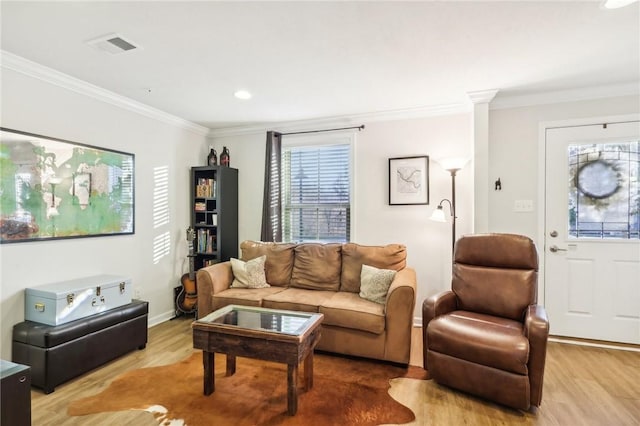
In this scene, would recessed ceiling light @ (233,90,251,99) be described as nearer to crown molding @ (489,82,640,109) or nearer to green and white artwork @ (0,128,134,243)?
green and white artwork @ (0,128,134,243)

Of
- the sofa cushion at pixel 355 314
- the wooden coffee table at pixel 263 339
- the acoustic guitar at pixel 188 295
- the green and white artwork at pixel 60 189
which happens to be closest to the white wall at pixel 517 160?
the sofa cushion at pixel 355 314

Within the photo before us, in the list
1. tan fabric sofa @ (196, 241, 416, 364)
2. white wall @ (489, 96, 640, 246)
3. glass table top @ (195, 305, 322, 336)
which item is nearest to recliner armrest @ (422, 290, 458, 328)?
tan fabric sofa @ (196, 241, 416, 364)

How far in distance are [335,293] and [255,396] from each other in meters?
1.26

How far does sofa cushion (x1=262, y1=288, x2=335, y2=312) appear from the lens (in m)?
2.90

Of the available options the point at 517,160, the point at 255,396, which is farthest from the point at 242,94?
the point at 517,160

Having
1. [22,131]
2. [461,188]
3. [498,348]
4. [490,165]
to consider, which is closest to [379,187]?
[461,188]

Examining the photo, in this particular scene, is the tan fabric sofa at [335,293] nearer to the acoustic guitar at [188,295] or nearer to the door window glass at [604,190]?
the acoustic guitar at [188,295]

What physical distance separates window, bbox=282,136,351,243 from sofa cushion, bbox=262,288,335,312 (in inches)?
43.1

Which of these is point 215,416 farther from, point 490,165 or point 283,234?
point 490,165

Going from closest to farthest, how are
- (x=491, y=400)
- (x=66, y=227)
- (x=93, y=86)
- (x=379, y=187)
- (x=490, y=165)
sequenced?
(x=491, y=400), (x=66, y=227), (x=93, y=86), (x=490, y=165), (x=379, y=187)

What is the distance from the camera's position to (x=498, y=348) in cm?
204

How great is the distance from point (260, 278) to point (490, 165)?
273 centimetres

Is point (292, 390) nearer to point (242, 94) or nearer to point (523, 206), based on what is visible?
point (242, 94)

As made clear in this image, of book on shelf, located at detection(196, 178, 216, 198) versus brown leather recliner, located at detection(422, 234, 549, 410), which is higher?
book on shelf, located at detection(196, 178, 216, 198)
